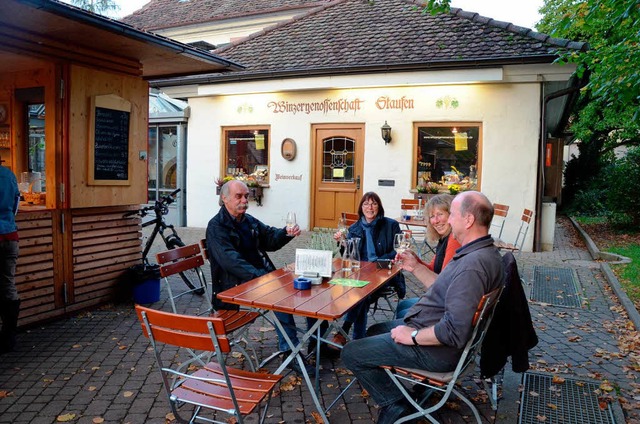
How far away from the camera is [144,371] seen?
4160mm

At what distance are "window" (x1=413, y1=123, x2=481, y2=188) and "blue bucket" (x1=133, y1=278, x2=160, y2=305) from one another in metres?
6.40

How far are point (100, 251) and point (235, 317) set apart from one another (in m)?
2.67

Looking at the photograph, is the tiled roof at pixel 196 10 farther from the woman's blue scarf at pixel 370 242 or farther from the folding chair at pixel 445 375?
the folding chair at pixel 445 375

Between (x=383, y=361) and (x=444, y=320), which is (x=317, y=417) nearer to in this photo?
(x=383, y=361)

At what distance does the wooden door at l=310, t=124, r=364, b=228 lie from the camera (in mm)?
11477

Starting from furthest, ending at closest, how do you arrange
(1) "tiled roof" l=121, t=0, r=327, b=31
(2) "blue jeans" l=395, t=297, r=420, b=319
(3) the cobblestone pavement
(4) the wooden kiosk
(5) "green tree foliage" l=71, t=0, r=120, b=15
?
1. (5) "green tree foliage" l=71, t=0, r=120, b=15
2. (1) "tiled roof" l=121, t=0, r=327, b=31
3. (4) the wooden kiosk
4. (2) "blue jeans" l=395, t=297, r=420, b=319
5. (3) the cobblestone pavement

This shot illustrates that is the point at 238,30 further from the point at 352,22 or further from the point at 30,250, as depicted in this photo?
the point at 30,250

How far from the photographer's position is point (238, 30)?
18531 mm

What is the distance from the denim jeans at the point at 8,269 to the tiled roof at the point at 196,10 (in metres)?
14.6

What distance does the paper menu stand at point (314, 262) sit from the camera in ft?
12.5

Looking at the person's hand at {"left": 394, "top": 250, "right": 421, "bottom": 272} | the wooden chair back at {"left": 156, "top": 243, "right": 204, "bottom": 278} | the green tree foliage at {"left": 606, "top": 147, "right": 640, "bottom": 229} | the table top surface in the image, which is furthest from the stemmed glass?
the green tree foliage at {"left": 606, "top": 147, "right": 640, "bottom": 229}

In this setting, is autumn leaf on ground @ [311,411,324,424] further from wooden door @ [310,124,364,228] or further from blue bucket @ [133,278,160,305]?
wooden door @ [310,124,364,228]

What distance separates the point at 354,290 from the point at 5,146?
6249 millimetres

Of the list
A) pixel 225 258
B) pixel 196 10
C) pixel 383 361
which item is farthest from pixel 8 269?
pixel 196 10
